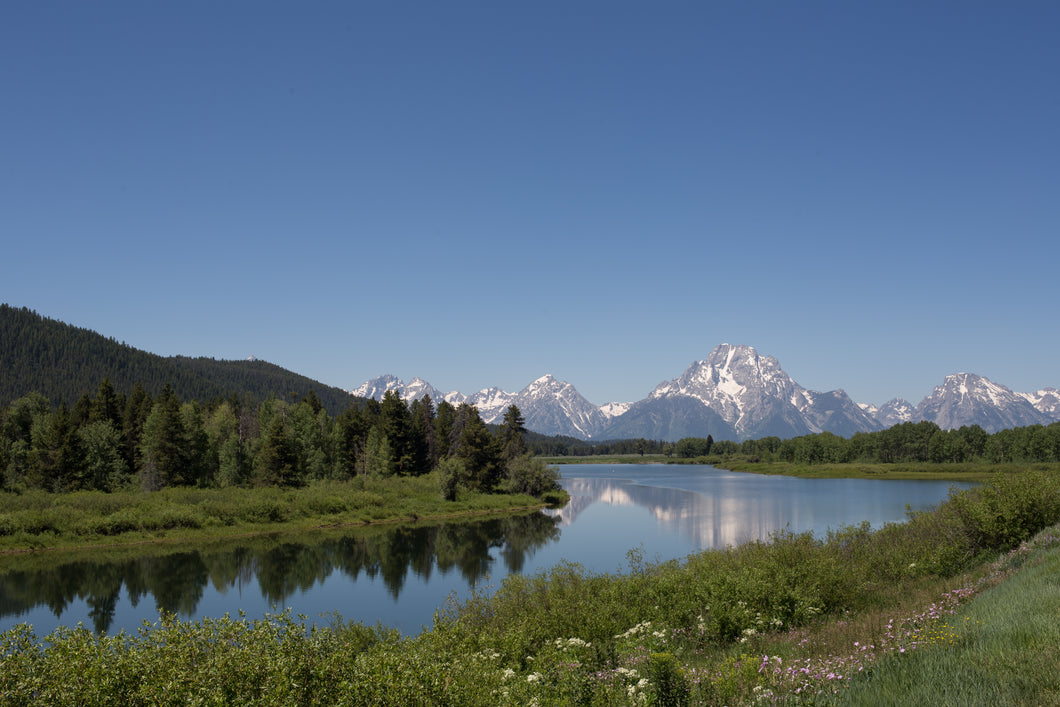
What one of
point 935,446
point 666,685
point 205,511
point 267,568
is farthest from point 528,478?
point 935,446

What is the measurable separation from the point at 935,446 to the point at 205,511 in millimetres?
168853

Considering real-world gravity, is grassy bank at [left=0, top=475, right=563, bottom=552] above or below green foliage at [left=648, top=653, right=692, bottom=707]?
below

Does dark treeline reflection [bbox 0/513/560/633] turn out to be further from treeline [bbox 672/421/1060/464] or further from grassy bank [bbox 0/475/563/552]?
→ treeline [bbox 672/421/1060/464]

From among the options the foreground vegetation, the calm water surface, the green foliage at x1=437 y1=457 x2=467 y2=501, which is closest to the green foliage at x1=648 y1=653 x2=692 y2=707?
the foreground vegetation

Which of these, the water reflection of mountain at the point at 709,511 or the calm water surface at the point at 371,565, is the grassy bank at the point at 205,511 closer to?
the calm water surface at the point at 371,565

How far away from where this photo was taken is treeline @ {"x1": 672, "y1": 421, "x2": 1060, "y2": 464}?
142 m

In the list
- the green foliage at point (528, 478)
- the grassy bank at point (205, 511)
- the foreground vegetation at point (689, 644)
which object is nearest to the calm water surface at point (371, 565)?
the grassy bank at point (205, 511)

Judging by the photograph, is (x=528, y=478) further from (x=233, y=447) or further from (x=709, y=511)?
(x=233, y=447)

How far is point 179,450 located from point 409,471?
34842mm

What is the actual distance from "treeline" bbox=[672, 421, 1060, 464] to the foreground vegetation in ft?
489

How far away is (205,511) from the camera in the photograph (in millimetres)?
62969

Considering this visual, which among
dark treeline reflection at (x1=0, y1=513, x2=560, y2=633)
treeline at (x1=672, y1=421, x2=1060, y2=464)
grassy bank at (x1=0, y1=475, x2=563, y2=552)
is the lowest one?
dark treeline reflection at (x1=0, y1=513, x2=560, y2=633)

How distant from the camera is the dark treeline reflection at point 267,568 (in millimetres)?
37938

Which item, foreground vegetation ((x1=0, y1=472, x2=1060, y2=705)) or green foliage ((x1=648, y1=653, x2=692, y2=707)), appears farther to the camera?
green foliage ((x1=648, y1=653, x2=692, y2=707))
